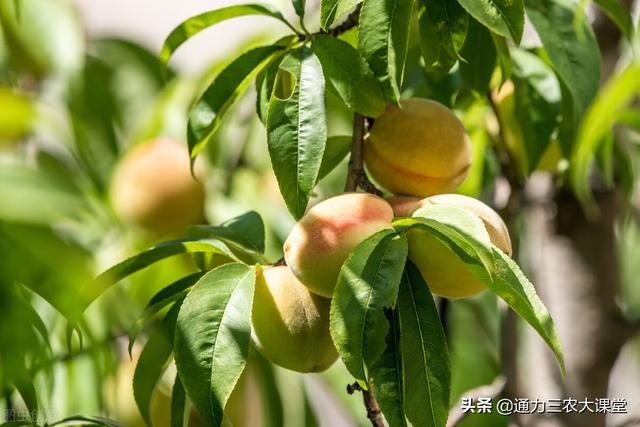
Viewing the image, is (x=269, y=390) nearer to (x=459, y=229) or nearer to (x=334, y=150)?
Answer: (x=334, y=150)

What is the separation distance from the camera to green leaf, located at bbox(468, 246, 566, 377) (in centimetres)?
47

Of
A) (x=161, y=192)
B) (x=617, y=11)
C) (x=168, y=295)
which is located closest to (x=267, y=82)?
(x=168, y=295)

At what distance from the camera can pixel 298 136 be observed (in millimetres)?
521

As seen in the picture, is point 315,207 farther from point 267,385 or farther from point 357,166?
point 267,385

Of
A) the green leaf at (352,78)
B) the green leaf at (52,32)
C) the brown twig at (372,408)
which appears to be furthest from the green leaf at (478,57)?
the green leaf at (52,32)

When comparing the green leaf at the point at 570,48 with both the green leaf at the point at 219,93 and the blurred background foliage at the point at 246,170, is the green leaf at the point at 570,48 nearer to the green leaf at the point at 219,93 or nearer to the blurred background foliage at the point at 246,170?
the blurred background foliage at the point at 246,170

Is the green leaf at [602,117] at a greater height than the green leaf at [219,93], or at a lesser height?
lesser

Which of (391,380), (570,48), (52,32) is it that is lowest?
(391,380)

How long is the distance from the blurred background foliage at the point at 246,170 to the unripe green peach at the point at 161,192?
0.02 m

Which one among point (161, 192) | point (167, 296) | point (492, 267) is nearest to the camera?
point (492, 267)

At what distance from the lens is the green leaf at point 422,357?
49 centimetres

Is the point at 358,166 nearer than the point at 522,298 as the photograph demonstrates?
No

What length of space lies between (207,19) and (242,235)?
0.13 metres

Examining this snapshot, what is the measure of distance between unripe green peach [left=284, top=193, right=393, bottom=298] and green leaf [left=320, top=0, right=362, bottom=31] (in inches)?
3.6
